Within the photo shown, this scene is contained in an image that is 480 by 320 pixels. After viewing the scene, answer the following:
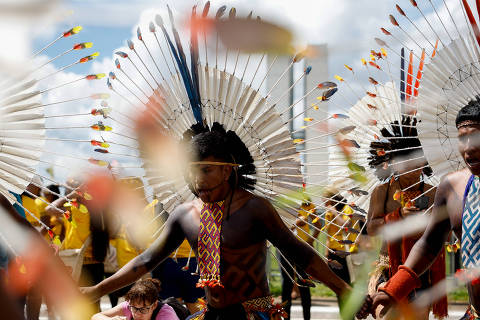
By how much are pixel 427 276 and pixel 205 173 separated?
2.78 metres

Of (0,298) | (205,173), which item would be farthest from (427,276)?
(0,298)

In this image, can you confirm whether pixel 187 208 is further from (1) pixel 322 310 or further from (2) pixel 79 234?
(1) pixel 322 310

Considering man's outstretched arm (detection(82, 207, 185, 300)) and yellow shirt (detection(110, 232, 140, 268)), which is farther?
yellow shirt (detection(110, 232, 140, 268))

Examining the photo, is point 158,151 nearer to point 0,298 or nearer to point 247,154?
point 247,154

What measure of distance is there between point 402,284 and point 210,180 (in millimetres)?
1054

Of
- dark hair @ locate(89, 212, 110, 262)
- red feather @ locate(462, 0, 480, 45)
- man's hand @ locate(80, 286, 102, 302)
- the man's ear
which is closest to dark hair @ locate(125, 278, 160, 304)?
man's hand @ locate(80, 286, 102, 302)

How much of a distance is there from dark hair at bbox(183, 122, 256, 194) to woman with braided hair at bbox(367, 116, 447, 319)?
1.69 meters

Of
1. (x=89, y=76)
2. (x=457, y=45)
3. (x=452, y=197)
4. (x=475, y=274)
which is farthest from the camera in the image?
(x=457, y=45)

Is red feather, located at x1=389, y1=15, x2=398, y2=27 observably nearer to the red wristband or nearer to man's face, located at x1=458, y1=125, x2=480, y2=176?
man's face, located at x1=458, y1=125, x2=480, y2=176

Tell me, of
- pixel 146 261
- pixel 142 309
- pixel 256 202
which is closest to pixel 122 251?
pixel 142 309

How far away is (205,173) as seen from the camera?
379 centimetres

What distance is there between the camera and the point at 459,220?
352cm

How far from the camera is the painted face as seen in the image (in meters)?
5.25

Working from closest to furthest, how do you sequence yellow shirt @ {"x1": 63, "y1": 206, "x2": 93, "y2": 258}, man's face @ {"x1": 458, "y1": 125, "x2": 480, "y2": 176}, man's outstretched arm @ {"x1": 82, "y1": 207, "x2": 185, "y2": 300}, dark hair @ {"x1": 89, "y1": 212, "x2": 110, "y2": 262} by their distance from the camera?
man's face @ {"x1": 458, "y1": 125, "x2": 480, "y2": 176} < man's outstretched arm @ {"x1": 82, "y1": 207, "x2": 185, "y2": 300} < dark hair @ {"x1": 89, "y1": 212, "x2": 110, "y2": 262} < yellow shirt @ {"x1": 63, "y1": 206, "x2": 93, "y2": 258}
